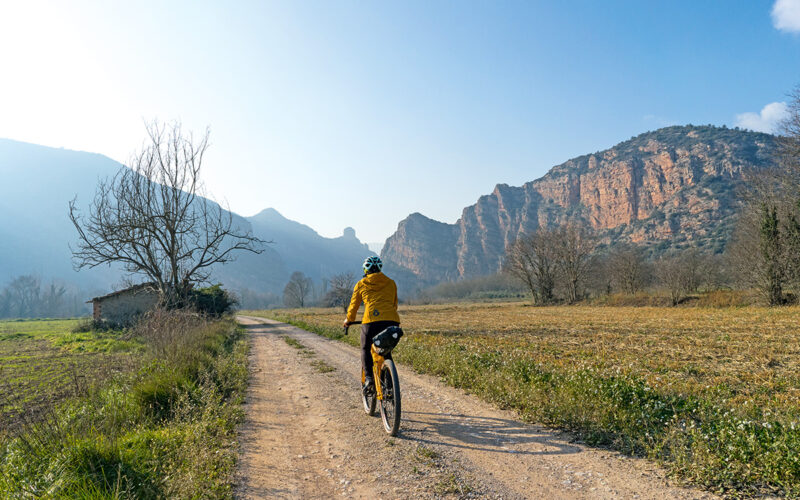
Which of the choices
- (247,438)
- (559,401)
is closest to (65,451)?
(247,438)

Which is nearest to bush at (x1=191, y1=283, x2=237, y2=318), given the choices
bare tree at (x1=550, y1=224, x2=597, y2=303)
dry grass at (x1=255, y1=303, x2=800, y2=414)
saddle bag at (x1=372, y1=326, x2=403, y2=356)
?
dry grass at (x1=255, y1=303, x2=800, y2=414)

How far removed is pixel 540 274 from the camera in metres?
67.8

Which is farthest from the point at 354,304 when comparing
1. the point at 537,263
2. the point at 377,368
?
the point at 537,263

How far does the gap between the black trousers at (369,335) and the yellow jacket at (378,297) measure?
0.08 meters

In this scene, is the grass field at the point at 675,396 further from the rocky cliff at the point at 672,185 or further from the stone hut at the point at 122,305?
the rocky cliff at the point at 672,185

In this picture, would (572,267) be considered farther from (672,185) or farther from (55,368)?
(672,185)

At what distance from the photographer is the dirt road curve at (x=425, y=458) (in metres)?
4.23

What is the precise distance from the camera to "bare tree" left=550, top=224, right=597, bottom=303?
6312 centimetres

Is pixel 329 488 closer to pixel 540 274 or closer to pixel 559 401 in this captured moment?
pixel 559 401

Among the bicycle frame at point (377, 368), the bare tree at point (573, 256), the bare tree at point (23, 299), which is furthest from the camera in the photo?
the bare tree at point (23, 299)

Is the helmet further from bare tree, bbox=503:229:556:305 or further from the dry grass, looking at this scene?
bare tree, bbox=503:229:556:305

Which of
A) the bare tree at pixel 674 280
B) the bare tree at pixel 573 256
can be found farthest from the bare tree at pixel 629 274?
the bare tree at pixel 674 280

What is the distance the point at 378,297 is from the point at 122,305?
38848 millimetres

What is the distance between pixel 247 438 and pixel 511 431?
13.7ft
